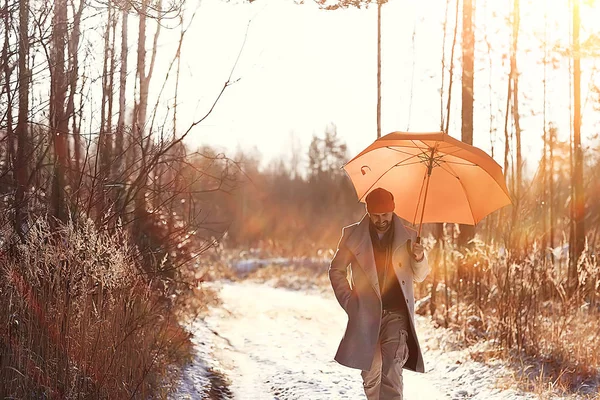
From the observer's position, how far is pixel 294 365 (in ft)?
30.9

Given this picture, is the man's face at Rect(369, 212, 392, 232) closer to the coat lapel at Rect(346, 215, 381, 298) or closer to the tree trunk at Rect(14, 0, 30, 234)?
the coat lapel at Rect(346, 215, 381, 298)

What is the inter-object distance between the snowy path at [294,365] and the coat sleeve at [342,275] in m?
2.54

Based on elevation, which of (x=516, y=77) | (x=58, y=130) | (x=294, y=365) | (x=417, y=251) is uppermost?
(x=516, y=77)

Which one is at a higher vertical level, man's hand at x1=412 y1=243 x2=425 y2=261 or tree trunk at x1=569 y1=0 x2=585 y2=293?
tree trunk at x1=569 y1=0 x2=585 y2=293

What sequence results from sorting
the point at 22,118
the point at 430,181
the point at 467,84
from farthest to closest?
the point at 467,84 → the point at 22,118 → the point at 430,181

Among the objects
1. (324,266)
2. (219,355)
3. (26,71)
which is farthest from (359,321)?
(324,266)

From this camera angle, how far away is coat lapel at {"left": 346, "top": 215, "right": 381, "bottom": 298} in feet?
16.7

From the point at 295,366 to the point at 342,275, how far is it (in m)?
4.47

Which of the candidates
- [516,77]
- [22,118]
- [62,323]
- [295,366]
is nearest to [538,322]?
[295,366]

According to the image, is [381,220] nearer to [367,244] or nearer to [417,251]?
[367,244]

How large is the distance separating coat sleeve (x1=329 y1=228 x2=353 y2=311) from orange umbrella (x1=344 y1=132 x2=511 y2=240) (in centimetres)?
79

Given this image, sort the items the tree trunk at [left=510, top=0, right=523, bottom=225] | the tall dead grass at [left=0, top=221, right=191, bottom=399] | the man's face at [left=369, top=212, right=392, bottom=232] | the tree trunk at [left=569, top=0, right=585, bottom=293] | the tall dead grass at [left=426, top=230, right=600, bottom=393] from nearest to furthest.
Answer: the tall dead grass at [left=0, top=221, right=191, bottom=399] → the man's face at [left=369, top=212, right=392, bottom=232] → the tall dead grass at [left=426, top=230, right=600, bottom=393] → the tree trunk at [left=569, top=0, right=585, bottom=293] → the tree trunk at [left=510, top=0, right=523, bottom=225]

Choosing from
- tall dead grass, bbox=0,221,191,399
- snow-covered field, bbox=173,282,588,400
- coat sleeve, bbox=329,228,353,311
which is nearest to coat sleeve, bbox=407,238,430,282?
coat sleeve, bbox=329,228,353,311

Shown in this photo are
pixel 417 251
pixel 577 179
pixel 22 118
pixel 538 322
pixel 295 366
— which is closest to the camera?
pixel 417 251
